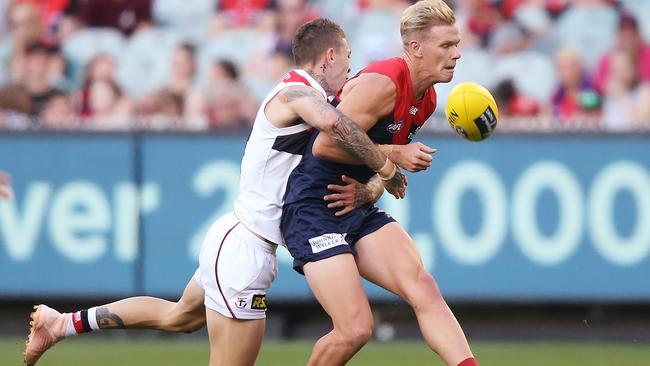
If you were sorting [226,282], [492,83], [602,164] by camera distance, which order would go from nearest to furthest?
[226,282] → [602,164] → [492,83]

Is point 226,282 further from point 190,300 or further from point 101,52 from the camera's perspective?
point 101,52

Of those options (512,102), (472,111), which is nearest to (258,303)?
(472,111)

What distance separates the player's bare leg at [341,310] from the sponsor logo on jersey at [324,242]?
8 centimetres

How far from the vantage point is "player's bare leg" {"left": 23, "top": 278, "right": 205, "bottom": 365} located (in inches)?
302

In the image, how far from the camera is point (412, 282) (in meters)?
7.14

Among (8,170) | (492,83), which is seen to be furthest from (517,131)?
(8,170)

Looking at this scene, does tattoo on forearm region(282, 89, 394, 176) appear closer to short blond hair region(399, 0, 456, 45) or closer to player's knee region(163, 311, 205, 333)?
short blond hair region(399, 0, 456, 45)

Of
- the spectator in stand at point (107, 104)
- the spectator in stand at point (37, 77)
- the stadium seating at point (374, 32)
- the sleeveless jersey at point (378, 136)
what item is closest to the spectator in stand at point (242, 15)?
the stadium seating at point (374, 32)

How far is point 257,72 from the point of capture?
14695 mm

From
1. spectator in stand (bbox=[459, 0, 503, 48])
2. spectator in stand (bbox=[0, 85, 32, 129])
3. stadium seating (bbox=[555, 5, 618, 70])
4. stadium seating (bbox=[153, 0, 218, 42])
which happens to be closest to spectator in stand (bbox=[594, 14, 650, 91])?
stadium seating (bbox=[555, 5, 618, 70])

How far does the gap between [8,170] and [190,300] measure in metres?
5.48

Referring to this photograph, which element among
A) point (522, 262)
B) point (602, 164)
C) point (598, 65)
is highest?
point (598, 65)

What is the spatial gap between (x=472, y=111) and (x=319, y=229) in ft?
3.49

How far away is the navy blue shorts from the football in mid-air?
0.69 metres
